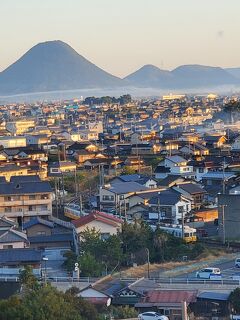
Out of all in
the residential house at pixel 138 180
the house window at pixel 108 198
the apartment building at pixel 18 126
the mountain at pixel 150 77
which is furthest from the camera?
the mountain at pixel 150 77

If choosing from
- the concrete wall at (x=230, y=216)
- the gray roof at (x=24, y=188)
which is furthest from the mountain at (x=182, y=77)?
the concrete wall at (x=230, y=216)

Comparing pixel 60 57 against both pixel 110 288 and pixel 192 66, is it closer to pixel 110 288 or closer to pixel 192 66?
pixel 192 66

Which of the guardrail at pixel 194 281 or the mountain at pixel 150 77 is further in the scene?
the mountain at pixel 150 77

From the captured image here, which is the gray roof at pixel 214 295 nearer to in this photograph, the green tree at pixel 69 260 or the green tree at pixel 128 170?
the green tree at pixel 69 260

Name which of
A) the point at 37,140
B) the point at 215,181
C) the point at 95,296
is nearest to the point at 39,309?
the point at 95,296

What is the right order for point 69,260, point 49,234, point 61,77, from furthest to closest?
1. point 61,77
2. point 49,234
3. point 69,260

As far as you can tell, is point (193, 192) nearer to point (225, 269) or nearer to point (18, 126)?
point (225, 269)

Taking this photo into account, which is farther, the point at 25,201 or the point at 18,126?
the point at 18,126
